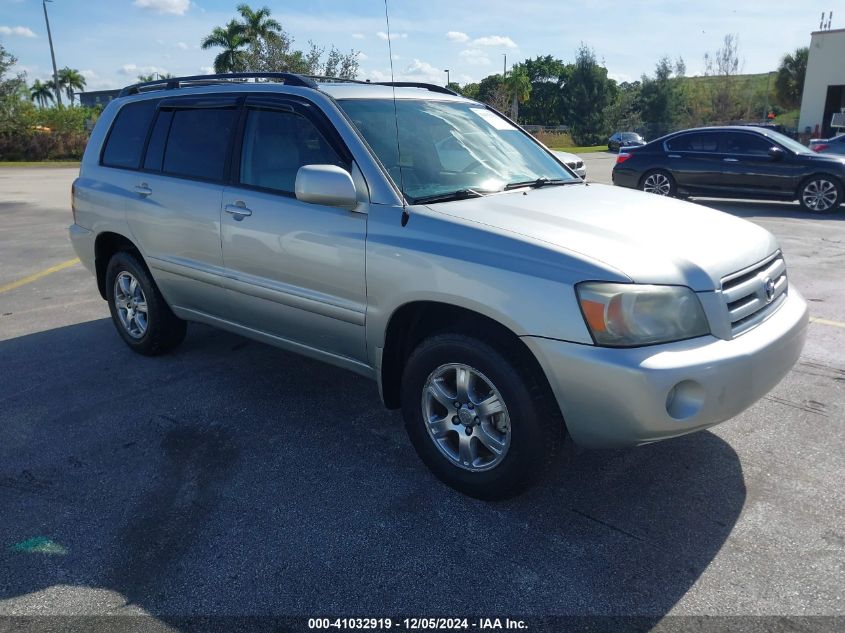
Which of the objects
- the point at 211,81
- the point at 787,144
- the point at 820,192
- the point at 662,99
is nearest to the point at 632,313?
the point at 211,81

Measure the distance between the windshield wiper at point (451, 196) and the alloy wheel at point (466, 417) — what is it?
33.3 inches

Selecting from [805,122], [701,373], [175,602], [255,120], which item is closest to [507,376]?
[701,373]

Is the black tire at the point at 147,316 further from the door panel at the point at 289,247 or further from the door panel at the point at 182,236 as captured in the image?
the door panel at the point at 289,247

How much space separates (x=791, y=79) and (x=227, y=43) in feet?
156

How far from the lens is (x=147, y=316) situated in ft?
16.7

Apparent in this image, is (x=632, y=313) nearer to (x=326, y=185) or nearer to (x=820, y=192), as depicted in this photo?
(x=326, y=185)

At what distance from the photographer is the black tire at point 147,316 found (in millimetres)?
5008

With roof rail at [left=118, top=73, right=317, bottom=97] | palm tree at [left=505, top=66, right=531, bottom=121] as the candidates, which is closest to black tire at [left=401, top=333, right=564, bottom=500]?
roof rail at [left=118, top=73, right=317, bottom=97]

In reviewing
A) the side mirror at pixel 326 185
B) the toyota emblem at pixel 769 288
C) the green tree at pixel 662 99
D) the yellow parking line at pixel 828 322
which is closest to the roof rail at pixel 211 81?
the side mirror at pixel 326 185

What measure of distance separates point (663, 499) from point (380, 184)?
6.54 ft

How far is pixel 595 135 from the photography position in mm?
57031

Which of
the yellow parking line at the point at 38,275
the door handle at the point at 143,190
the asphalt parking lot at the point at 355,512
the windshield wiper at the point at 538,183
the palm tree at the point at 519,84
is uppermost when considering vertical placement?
the palm tree at the point at 519,84

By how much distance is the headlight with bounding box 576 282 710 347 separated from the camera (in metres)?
2.74

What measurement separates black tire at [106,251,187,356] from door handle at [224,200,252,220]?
1.25 metres
